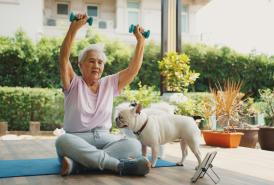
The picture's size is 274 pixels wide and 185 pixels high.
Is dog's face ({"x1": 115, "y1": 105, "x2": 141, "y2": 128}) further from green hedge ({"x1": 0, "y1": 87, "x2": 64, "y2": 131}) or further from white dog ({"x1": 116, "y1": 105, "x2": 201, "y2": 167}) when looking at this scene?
green hedge ({"x1": 0, "y1": 87, "x2": 64, "y2": 131})

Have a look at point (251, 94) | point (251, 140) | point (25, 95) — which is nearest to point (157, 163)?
point (251, 140)

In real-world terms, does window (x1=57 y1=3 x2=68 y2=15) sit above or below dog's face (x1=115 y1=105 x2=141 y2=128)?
above

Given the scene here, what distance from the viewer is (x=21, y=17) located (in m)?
10.2

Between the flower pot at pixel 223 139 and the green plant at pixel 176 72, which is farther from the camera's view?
the green plant at pixel 176 72

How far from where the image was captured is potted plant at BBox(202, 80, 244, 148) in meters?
4.65

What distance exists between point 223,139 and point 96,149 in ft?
8.52

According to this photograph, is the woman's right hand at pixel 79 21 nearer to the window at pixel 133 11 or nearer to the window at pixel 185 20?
the window at pixel 133 11

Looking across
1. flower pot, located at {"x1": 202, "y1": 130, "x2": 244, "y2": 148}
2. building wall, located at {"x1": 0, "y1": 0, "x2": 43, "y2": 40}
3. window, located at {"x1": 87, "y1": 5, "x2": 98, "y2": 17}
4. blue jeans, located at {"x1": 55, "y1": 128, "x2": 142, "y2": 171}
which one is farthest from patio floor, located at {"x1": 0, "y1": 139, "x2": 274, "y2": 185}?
window, located at {"x1": 87, "y1": 5, "x2": 98, "y2": 17}

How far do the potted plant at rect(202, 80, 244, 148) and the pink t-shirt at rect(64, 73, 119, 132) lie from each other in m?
2.38

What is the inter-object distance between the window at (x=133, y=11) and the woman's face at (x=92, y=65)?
31.4 ft

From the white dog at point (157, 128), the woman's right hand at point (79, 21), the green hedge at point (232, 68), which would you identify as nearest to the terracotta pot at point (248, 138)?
the white dog at point (157, 128)

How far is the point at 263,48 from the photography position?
34.8ft

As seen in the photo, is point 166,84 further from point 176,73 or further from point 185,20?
point 185,20

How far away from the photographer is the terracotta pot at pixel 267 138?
17.2ft
